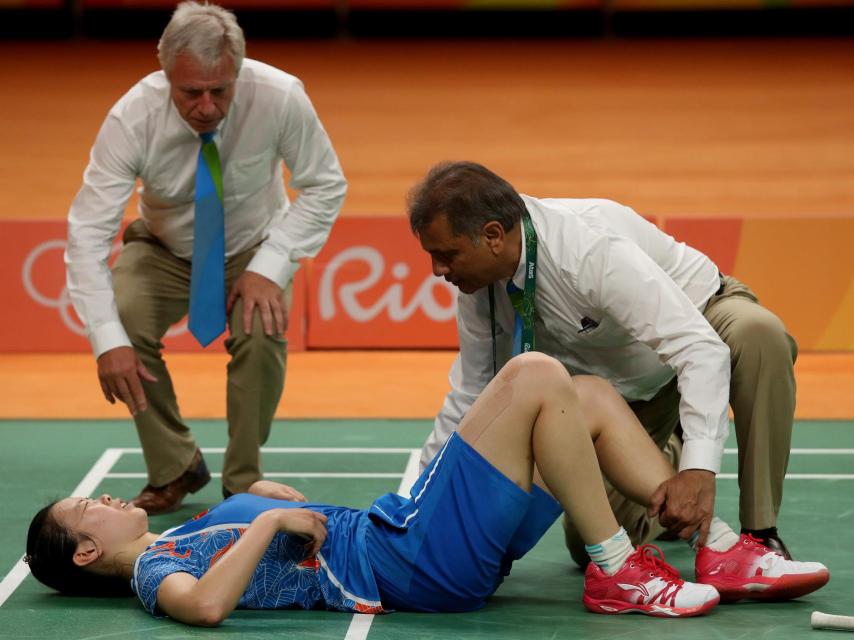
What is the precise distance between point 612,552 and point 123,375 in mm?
1880

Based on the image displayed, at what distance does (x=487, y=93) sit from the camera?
42.0 ft

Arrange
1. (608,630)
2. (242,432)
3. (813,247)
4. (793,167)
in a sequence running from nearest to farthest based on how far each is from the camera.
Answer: (608,630) < (242,432) < (813,247) < (793,167)

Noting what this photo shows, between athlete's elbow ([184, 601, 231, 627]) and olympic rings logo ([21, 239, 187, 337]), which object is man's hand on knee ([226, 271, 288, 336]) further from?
olympic rings logo ([21, 239, 187, 337])

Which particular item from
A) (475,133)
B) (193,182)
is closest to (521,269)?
(193,182)

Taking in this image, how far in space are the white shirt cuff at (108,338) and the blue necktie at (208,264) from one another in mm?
300

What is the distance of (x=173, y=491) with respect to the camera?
555 cm

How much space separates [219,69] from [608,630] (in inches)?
88.2

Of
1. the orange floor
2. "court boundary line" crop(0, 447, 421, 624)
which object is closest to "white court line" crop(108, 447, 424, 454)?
"court boundary line" crop(0, 447, 421, 624)

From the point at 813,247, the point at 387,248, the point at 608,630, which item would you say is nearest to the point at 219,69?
the point at 608,630

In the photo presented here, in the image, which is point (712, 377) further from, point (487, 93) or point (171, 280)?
point (487, 93)

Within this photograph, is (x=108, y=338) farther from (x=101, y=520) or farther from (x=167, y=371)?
(x=101, y=520)

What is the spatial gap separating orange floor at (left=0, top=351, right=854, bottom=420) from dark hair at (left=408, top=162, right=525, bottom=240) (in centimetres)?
291

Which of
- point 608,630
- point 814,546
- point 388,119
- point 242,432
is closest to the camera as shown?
point 608,630

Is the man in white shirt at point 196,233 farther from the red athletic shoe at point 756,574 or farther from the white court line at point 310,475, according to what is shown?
the red athletic shoe at point 756,574
